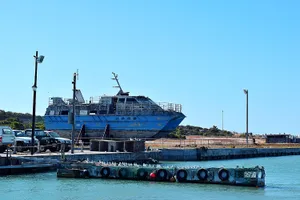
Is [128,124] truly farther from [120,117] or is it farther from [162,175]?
[162,175]

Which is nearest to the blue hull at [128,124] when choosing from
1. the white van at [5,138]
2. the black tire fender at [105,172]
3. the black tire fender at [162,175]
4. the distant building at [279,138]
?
the white van at [5,138]

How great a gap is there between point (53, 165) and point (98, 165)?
12.4 feet

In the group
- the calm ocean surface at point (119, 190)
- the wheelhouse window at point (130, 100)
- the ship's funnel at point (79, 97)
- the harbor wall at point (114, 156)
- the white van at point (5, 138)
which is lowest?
the calm ocean surface at point (119, 190)

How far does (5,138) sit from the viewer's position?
119ft

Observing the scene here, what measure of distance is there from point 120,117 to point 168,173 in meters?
30.0

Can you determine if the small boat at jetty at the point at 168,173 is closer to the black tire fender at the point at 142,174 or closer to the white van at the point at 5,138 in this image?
the black tire fender at the point at 142,174

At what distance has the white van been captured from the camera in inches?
1422

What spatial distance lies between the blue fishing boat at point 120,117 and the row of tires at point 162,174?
86.0 ft

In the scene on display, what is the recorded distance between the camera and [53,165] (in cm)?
3416

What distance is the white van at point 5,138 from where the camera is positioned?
3612cm

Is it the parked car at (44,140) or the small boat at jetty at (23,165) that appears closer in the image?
the small boat at jetty at (23,165)

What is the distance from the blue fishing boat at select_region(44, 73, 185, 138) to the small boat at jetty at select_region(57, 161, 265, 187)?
1026 inches

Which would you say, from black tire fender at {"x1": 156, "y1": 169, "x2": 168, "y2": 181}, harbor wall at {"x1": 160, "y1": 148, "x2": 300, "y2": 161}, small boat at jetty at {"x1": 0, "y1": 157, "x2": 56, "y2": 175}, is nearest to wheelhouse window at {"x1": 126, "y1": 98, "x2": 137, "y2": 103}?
harbor wall at {"x1": 160, "y1": 148, "x2": 300, "y2": 161}

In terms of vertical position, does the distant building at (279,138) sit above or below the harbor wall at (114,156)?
above
